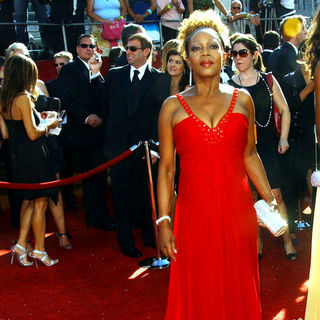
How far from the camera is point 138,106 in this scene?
6.08 meters

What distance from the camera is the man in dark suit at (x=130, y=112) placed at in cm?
607

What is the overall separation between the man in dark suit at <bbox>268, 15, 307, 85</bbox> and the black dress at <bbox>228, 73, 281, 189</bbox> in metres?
1.10

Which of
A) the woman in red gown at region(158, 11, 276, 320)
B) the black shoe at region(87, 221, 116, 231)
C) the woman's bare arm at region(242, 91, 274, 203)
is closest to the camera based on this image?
the woman in red gown at region(158, 11, 276, 320)

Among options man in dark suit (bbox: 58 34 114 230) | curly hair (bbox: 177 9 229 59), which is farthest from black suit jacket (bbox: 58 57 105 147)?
curly hair (bbox: 177 9 229 59)

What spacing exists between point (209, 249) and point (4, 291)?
103 inches

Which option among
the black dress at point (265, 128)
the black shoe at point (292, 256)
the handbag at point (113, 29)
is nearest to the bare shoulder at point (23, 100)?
the black dress at point (265, 128)

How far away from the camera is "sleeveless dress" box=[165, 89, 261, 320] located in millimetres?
3314

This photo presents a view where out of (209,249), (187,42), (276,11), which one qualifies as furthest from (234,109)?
(276,11)

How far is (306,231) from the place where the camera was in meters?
6.68

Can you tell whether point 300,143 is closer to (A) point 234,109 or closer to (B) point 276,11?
(A) point 234,109

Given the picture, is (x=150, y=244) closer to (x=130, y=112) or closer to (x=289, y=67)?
(x=130, y=112)

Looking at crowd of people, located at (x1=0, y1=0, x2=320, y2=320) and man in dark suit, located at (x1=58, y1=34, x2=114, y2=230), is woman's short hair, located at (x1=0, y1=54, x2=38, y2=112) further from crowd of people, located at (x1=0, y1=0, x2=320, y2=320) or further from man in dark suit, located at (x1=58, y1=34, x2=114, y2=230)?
man in dark suit, located at (x1=58, y1=34, x2=114, y2=230)

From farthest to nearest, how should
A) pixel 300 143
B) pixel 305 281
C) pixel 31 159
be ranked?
pixel 300 143 → pixel 31 159 → pixel 305 281

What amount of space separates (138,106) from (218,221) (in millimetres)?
2913
